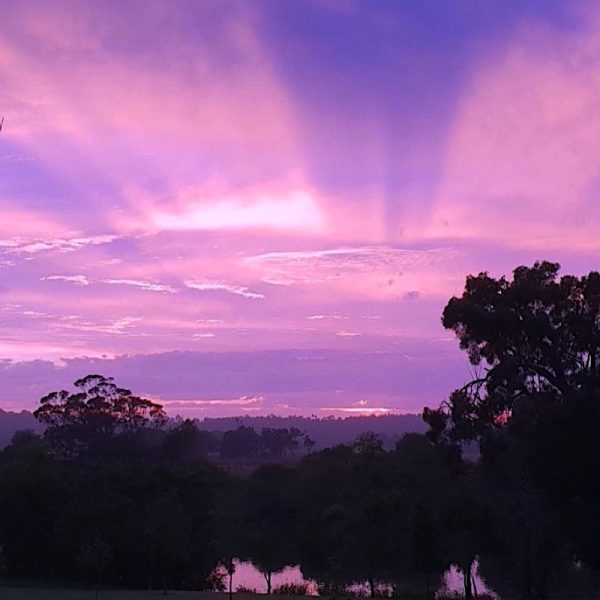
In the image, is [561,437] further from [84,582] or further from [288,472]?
[288,472]

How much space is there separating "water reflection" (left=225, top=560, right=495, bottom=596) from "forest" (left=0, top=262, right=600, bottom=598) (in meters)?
0.54

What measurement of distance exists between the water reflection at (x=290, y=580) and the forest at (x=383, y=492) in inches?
21.1

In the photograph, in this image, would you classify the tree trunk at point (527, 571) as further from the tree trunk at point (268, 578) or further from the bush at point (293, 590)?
the tree trunk at point (268, 578)

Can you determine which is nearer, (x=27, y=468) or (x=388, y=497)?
(x=388, y=497)

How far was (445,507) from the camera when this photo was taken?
139ft

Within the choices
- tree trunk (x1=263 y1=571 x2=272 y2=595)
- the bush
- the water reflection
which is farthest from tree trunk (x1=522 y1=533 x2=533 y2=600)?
tree trunk (x1=263 y1=571 x2=272 y2=595)

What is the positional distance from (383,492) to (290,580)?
9.27 m

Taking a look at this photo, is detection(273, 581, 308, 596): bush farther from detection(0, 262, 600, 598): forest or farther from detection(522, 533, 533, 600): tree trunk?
detection(522, 533, 533, 600): tree trunk

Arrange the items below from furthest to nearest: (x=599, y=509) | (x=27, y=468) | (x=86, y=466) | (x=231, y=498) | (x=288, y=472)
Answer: (x=288, y=472)
(x=231, y=498)
(x=86, y=466)
(x=27, y=468)
(x=599, y=509)

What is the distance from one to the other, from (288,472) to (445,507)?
20645 millimetres

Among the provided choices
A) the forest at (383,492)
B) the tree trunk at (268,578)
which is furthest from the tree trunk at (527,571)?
the tree trunk at (268,578)

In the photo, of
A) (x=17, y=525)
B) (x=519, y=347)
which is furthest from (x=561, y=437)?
(x=17, y=525)

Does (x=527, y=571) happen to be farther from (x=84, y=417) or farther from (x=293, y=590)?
(x=84, y=417)

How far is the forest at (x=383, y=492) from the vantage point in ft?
101
